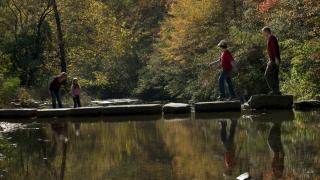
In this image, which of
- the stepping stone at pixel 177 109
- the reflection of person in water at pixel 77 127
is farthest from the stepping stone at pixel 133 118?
the reflection of person in water at pixel 77 127

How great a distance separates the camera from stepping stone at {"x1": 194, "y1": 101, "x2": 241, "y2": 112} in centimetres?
1730

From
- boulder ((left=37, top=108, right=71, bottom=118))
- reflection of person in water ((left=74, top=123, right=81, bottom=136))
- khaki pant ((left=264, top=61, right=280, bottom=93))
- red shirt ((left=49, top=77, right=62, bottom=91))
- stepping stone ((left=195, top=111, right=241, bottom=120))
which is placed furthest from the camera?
red shirt ((left=49, top=77, right=62, bottom=91))

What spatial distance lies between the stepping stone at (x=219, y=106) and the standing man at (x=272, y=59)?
117 centimetres

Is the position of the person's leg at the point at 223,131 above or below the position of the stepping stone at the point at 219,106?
below

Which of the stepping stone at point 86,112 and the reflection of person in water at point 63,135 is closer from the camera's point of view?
the reflection of person in water at point 63,135

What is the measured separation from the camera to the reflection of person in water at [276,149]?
8059 mm

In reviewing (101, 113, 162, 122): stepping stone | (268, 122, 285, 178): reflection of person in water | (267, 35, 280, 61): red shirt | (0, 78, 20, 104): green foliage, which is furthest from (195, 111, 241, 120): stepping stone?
(0, 78, 20, 104): green foliage

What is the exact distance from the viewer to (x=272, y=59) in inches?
659

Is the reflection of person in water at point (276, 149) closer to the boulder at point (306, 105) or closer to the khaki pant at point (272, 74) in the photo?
the khaki pant at point (272, 74)

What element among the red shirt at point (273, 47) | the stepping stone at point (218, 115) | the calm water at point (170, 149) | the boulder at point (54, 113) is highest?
the red shirt at point (273, 47)

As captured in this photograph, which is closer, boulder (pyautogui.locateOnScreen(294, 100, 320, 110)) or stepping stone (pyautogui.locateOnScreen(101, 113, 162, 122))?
stepping stone (pyautogui.locateOnScreen(101, 113, 162, 122))

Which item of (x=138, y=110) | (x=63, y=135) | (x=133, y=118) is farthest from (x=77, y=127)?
(x=138, y=110)

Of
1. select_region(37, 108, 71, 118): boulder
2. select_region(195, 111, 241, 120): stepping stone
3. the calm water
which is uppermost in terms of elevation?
select_region(37, 108, 71, 118): boulder

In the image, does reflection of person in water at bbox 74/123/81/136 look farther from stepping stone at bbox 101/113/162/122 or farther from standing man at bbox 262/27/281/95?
standing man at bbox 262/27/281/95
